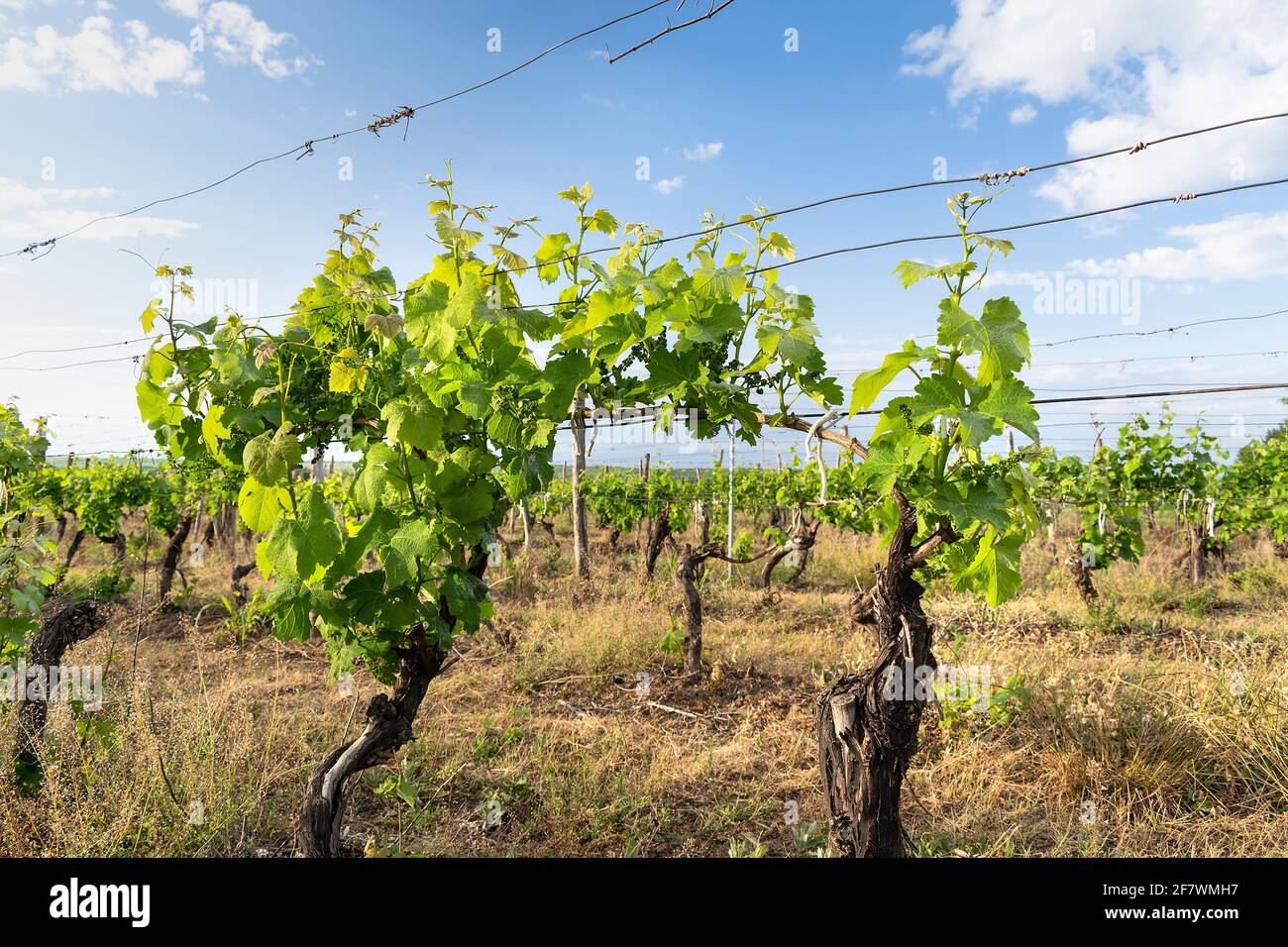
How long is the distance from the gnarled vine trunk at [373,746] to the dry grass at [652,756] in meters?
0.33

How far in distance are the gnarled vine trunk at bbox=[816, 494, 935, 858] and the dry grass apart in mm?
792

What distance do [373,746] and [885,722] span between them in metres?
1.97

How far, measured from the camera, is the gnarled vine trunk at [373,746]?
2758 millimetres

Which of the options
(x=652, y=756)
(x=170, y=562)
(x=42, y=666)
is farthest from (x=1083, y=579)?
(x=170, y=562)

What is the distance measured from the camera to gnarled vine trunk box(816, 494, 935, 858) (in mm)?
2359

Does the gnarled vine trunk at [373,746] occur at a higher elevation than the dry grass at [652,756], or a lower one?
higher

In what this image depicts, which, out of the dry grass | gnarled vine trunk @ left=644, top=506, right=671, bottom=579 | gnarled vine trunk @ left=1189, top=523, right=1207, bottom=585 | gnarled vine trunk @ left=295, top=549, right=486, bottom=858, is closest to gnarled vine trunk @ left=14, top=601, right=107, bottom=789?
the dry grass

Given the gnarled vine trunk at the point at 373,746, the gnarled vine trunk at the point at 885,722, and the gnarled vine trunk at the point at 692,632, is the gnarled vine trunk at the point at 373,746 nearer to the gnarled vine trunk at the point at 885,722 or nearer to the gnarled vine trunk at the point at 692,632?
the gnarled vine trunk at the point at 885,722

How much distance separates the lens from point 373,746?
2826 millimetres

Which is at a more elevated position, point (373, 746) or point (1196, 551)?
point (373, 746)

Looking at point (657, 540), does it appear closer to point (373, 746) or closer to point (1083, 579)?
point (1083, 579)

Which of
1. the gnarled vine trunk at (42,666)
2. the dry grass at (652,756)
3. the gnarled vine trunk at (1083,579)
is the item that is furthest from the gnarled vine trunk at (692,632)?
the gnarled vine trunk at (1083,579)

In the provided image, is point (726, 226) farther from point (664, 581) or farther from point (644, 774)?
point (664, 581)

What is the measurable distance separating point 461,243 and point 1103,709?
4.23m
